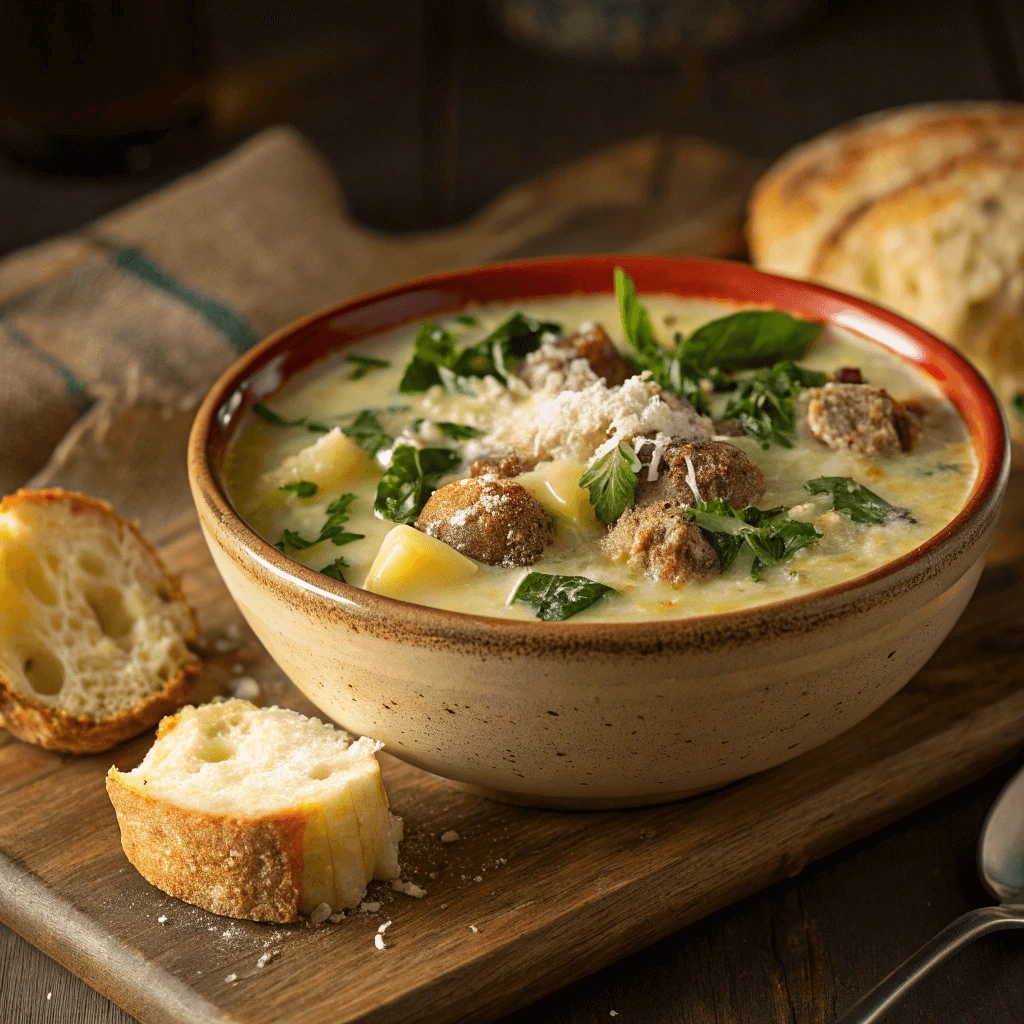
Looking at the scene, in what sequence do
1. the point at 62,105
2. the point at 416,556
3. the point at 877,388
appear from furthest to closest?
1. the point at 62,105
2. the point at 877,388
3. the point at 416,556

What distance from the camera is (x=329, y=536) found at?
258cm

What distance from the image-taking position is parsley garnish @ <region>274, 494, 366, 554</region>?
2.57m

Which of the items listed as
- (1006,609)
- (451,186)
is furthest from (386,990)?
(451,186)

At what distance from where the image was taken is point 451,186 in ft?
21.6

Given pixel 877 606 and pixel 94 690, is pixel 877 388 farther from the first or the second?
pixel 94 690

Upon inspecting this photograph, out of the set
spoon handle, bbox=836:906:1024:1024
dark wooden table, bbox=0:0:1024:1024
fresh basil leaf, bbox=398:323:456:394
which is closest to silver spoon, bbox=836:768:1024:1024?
spoon handle, bbox=836:906:1024:1024

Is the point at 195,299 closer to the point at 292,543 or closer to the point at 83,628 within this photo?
the point at 83,628

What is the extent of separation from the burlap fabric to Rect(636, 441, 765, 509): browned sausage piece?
1.73 meters

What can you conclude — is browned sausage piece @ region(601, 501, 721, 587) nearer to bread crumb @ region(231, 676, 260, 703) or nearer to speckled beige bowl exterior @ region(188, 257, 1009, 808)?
speckled beige bowl exterior @ region(188, 257, 1009, 808)

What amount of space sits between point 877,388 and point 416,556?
107cm

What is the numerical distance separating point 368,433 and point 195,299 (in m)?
1.87

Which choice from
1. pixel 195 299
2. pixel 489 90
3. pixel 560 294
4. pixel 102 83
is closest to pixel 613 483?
pixel 560 294

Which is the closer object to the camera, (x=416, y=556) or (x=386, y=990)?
(x=386, y=990)

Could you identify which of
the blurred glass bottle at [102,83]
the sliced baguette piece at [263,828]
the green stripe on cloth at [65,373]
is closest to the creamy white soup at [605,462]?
the sliced baguette piece at [263,828]
